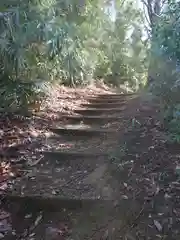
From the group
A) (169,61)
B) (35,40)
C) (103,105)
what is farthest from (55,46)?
(103,105)

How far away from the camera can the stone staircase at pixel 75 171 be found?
2701 mm

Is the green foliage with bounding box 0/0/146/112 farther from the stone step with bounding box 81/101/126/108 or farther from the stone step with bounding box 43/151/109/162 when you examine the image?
the stone step with bounding box 43/151/109/162

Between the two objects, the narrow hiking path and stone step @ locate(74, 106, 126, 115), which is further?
Result: stone step @ locate(74, 106, 126, 115)

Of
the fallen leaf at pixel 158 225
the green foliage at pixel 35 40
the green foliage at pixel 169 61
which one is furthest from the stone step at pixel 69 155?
the fallen leaf at pixel 158 225

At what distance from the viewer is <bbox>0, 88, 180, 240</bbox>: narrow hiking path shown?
7.54ft

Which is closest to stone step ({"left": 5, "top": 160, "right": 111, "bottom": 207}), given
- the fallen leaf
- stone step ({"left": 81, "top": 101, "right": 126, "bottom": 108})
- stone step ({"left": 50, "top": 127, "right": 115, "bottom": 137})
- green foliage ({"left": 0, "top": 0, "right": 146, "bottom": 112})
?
the fallen leaf

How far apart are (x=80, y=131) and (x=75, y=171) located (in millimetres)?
1089

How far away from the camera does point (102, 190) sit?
2.72 meters

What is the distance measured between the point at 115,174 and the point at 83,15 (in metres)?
3.99

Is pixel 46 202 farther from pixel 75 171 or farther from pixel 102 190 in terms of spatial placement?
pixel 75 171

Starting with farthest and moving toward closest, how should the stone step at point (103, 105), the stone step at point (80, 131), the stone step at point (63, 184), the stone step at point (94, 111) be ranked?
the stone step at point (103, 105), the stone step at point (94, 111), the stone step at point (80, 131), the stone step at point (63, 184)

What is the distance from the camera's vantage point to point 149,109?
4375 mm

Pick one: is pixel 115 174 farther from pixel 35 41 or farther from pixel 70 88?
pixel 70 88

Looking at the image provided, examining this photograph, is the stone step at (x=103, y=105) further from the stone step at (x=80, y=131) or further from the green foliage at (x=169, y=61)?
the green foliage at (x=169, y=61)
